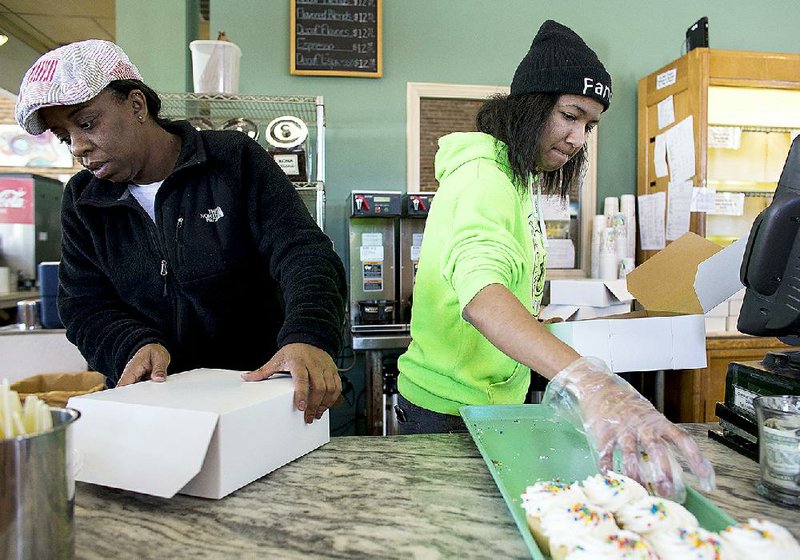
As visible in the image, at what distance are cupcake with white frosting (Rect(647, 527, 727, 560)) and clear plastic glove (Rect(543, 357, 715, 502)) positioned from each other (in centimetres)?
12

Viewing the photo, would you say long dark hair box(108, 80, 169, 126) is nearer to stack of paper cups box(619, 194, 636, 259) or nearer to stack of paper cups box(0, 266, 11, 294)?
stack of paper cups box(619, 194, 636, 259)

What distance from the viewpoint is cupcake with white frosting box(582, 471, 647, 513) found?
769 millimetres

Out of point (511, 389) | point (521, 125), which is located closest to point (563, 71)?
point (521, 125)

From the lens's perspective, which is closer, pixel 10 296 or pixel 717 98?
pixel 717 98

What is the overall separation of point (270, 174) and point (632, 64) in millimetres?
2767

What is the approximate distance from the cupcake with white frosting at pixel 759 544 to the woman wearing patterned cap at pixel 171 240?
813 millimetres

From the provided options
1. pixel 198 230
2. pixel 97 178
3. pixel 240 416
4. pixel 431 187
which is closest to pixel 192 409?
pixel 240 416

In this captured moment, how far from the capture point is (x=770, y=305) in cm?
100

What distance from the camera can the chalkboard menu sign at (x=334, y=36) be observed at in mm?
3178

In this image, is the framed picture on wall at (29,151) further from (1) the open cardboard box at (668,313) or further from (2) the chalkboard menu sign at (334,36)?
(1) the open cardboard box at (668,313)

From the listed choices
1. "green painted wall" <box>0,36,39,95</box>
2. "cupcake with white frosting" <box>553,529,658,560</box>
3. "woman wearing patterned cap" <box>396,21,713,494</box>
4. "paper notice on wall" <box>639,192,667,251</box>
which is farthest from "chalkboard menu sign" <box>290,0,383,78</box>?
"green painted wall" <box>0,36,39,95</box>

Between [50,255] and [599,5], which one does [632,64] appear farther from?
[50,255]

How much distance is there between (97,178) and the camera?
1474 mm

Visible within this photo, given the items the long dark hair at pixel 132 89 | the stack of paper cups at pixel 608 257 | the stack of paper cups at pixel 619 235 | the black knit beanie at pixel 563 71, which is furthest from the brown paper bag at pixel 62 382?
the stack of paper cups at pixel 619 235
